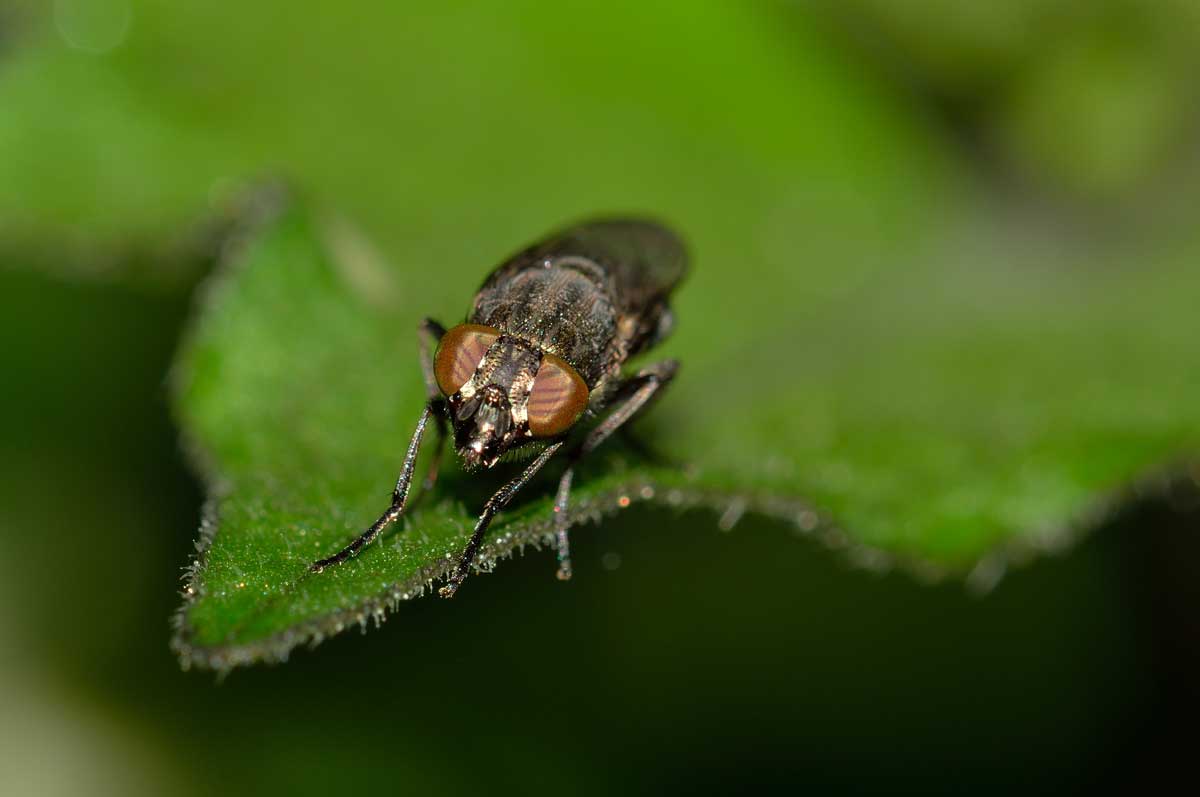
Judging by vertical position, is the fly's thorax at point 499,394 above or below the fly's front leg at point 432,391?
below

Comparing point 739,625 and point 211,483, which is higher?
point 211,483

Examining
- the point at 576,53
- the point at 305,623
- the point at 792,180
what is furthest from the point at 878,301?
the point at 305,623

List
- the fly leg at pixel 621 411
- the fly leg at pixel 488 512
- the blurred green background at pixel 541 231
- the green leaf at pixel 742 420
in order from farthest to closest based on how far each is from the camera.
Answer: the blurred green background at pixel 541 231 < the fly leg at pixel 621 411 < the fly leg at pixel 488 512 < the green leaf at pixel 742 420

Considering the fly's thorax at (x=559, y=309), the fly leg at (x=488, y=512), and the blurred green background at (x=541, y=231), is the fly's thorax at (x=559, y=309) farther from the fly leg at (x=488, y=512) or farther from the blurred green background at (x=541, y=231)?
the blurred green background at (x=541, y=231)

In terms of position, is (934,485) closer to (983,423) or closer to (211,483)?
(983,423)

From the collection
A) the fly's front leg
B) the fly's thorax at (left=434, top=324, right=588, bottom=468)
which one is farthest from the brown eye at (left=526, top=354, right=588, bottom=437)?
the fly's front leg

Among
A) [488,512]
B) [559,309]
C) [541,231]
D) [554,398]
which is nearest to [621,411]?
[559,309]

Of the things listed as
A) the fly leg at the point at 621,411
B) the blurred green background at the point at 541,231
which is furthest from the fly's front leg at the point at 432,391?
the blurred green background at the point at 541,231
